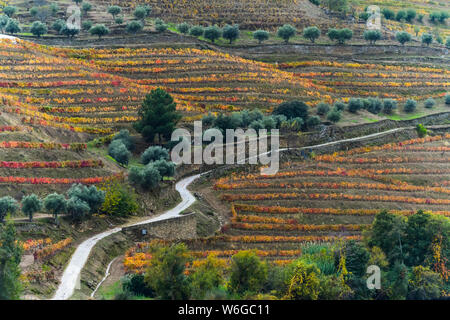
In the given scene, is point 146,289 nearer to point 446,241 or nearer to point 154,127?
point 446,241

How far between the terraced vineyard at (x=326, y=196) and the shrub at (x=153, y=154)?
4762 millimetres

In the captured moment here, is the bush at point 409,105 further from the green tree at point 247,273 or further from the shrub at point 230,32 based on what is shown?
the green tree at point 247,273

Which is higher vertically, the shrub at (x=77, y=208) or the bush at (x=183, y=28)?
the bush at (x=183, y=28)

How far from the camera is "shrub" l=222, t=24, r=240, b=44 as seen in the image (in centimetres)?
9619

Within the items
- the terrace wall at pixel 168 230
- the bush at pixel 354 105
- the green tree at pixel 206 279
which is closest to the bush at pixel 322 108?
the bush at pixel 354 105

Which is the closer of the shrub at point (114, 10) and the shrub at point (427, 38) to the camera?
the shrub at point (114, 10)

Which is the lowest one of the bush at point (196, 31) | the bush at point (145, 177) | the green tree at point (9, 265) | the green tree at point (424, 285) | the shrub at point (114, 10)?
the green tree at point (424, 285)

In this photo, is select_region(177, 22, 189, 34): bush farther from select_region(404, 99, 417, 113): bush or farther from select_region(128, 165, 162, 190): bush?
select_region(128, 165, 162, 190): bush

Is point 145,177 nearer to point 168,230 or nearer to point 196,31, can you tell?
point 168,230

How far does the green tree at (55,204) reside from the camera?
4391 cm

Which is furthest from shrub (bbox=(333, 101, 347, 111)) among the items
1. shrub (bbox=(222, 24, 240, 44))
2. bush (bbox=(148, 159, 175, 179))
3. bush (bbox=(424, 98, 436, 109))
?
bush (bbox=(148, 159, 175, 179))

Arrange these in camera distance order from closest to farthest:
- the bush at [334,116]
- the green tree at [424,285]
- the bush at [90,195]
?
the green tree at [424,285] < the bush at [90,195] < the bush at [334,116]

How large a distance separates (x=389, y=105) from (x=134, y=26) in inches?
1264
